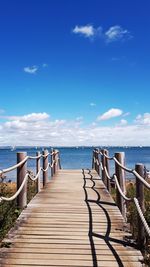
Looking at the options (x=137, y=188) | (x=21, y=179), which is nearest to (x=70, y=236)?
(x=137, y=188)

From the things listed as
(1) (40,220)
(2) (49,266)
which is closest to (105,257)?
(2) (49,266)

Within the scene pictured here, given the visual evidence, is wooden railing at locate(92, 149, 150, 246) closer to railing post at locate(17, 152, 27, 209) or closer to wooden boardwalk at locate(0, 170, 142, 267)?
wooden boardwalk at locate(0, 170, 142, 267)

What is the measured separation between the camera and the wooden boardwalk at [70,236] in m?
6.05

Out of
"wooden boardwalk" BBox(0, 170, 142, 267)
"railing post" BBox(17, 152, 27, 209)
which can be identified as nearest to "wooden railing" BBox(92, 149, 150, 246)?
"wooden boardwalk" BBox(0, 170, 142, 267)

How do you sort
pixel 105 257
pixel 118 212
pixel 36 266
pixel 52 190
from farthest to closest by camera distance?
pixel 52 190 < pixel 118 212 < pixel 105 257 < pixel 36 266

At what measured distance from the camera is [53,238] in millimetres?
7164

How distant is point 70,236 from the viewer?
735 cm

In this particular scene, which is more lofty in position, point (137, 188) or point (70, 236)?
point (137, 188)

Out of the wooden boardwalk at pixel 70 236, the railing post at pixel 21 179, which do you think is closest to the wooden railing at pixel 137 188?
the wooden boardwalk at pixel 70 236

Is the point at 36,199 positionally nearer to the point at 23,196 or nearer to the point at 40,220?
the point at 23,196

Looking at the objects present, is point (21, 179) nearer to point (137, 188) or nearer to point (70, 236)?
point (70, 236)

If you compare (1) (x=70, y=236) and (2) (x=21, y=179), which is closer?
(1) (x=70, y=236)

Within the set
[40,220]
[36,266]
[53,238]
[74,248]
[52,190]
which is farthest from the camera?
[52,190]

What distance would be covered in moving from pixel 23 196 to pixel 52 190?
125 inches
